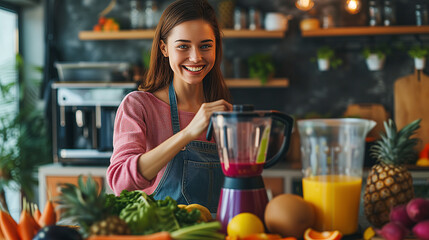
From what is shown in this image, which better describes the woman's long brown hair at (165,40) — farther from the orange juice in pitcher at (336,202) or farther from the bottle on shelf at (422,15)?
the bottle on shelf at (422,15)

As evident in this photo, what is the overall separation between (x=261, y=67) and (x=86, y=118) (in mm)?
1565

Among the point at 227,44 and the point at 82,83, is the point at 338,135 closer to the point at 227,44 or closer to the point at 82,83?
the point at 82,83

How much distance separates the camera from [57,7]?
4.32 meters

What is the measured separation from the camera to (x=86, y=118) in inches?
142

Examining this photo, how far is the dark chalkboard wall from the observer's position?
4.01 m

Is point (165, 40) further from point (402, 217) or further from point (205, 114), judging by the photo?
point (402, 217)

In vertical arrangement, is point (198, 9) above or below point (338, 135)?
above

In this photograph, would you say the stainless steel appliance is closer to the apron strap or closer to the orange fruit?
the apron strap

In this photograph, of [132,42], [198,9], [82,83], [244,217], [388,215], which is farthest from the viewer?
[132,42]

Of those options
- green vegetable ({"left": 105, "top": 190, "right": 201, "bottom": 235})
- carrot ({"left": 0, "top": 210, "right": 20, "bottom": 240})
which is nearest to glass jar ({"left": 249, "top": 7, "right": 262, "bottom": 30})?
green vegetable ({"left": 105, "top": 190, "right": 201, "bottom": 235})

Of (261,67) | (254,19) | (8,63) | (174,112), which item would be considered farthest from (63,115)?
(174,112)

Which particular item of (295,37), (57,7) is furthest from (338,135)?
(57,7)

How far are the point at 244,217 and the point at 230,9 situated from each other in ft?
10.1

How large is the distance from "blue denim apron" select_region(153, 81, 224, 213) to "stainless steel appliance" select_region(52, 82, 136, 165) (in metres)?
1.93
